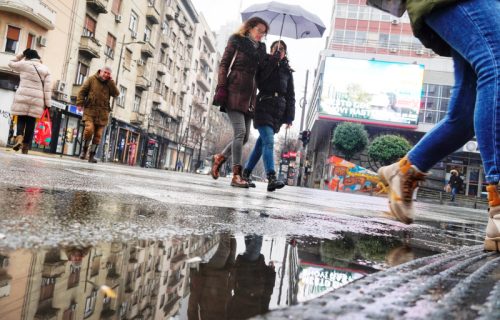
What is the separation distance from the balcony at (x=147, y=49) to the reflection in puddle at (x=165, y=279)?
2855 cm

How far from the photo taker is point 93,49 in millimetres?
21359

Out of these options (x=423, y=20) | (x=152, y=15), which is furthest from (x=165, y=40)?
(x=423, y=20)

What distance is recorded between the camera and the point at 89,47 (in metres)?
20.9

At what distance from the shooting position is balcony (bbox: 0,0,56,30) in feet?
54.2

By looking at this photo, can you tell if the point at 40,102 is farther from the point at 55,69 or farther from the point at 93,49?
the point at 93,49

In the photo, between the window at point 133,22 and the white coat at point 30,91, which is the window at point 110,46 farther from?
the white coat at point 30,91

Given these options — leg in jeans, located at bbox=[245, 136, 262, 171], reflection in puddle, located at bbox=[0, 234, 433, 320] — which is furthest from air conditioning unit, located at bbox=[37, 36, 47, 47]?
reflection in puddle, located at bbox=[0, 234, 433, 320]

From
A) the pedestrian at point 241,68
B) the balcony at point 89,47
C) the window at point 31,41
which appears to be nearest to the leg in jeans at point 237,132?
the pedestrian at point 241,68

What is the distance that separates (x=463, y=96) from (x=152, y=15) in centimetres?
2904

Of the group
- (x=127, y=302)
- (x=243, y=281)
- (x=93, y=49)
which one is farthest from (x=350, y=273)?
(x=93, y=49)

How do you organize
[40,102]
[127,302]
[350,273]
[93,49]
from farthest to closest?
[93,49] → [40,102] → [350,273] → [127,302]

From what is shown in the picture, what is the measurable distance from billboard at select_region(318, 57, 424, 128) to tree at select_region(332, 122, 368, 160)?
6.73 ft

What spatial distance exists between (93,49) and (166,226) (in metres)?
22.6

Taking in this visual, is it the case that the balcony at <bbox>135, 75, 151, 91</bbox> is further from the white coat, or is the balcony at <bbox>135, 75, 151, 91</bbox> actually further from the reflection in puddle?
the reflection in puddle
